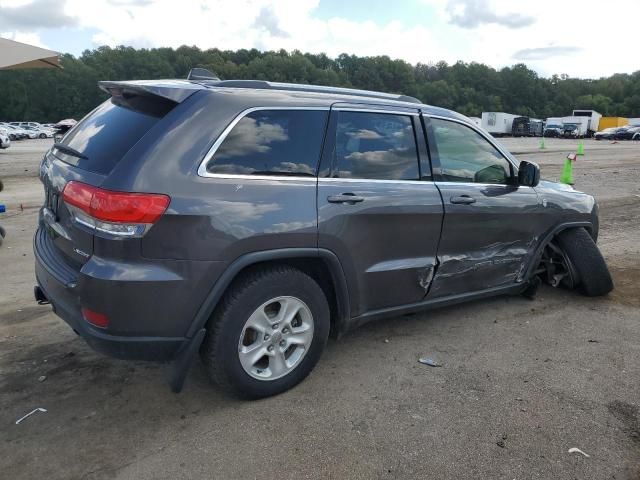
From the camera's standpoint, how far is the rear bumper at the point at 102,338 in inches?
109

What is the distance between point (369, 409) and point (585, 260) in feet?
9.53

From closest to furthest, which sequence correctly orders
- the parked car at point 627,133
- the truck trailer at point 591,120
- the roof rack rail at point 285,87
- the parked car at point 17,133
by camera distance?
the roof rack rail at point 285,87 → the parked car at point 17,133 → the parked car at point 627,133 → the truck trailer at point 591,120

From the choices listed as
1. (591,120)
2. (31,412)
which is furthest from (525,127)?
(31,412)

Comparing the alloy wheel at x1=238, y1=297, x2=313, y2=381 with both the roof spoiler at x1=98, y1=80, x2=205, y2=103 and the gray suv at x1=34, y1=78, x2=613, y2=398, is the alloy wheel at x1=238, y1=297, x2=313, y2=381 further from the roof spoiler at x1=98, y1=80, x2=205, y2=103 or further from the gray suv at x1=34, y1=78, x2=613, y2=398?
the roof spoiler at x1=98, y1=80, x2=205, y2=103

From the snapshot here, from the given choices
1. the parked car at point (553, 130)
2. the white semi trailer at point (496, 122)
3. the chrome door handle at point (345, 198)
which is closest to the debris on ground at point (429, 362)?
the chrome door handle at point (345, 198)

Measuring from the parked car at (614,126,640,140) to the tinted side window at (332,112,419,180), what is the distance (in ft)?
202

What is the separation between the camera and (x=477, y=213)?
4.08 meters

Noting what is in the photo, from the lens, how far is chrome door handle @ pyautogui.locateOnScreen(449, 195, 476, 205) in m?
3.92

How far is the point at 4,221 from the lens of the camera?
818 cm

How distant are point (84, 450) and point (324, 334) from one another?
1.47m

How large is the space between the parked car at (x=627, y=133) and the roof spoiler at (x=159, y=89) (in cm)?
Result: 6289

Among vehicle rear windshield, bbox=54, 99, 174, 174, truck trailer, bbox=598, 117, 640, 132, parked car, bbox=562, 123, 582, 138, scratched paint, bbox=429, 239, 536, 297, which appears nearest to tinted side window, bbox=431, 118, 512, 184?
scratched paint, bbox=429, 239, 536, 297

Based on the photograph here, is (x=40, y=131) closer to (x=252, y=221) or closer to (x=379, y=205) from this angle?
(x=379, y=205)

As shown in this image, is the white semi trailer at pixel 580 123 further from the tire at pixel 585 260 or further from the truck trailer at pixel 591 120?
the tire at pixel 585 260
